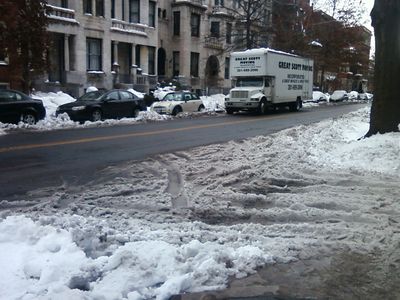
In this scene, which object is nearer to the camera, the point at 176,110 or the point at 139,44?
the point at 176,110

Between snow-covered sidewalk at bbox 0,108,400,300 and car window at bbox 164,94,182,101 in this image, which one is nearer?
snow-covered sidewalk at bbox 0,108,400,300

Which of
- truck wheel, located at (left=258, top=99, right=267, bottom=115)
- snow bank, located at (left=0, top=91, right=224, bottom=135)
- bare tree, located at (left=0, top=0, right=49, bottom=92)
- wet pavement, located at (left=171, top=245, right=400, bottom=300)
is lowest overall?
wet pavement, located at (left=171, top=245, right=400, bottom=300)

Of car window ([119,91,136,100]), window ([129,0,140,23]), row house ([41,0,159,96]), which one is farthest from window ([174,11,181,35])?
car window ([119,91,136,100])

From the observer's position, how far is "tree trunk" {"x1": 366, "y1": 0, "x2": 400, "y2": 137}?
1215 cm

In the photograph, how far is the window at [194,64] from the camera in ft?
158

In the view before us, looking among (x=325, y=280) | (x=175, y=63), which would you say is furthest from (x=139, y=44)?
(x=325, y=280)

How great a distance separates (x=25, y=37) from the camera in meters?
20.5

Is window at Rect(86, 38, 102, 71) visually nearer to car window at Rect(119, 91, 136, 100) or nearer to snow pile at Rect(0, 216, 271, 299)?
car window at Rect(119, 91, 136, 100)

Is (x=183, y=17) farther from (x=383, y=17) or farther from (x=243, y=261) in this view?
(x=243, y=261)

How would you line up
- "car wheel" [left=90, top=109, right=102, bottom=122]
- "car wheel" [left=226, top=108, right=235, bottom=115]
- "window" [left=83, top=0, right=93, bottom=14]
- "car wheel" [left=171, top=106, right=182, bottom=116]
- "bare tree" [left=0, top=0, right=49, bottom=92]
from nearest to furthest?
"bare tree" [left=0, top=0, right=49, bottom=92] → "car wheel" [left=90, top=109, right=102, bottom=122] → "car wheel" [left=171, top=106, right=182, bottom=116] → "car wheel" [left=226, top=108, right=235, bottom=115] → "window" [left=83, top=0, right=93, bottom=14]

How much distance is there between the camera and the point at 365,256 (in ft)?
16.9

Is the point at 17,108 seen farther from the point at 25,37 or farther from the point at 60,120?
the point at 25,37

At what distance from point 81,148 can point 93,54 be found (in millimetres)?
25185

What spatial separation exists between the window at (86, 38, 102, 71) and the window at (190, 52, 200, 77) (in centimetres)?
1381
